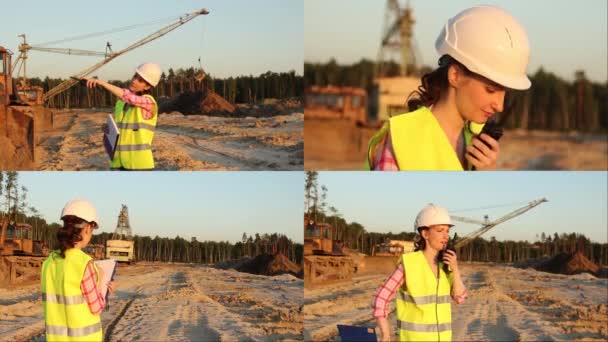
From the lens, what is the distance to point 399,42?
8133 mm

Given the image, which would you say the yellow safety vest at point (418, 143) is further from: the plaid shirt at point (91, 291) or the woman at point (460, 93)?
the plaid shirt at point (91, 291)

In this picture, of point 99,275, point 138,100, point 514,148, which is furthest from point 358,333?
point 514,148

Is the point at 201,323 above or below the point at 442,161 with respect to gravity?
below

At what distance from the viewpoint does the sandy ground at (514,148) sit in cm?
820

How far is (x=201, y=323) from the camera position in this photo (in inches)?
339

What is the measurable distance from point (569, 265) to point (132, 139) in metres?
4.47

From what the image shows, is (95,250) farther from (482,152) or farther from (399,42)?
(482,152)

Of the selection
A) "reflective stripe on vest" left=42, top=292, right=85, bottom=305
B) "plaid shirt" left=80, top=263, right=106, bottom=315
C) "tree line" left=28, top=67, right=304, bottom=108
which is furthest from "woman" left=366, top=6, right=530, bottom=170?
"tree line" left=28, top=67, right=304, bottom=108

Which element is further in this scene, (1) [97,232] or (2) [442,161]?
(1) [97,232]

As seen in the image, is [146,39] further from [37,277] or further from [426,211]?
[426,211]

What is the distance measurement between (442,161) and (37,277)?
20.2ft

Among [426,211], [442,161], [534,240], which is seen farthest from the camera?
[534,240]

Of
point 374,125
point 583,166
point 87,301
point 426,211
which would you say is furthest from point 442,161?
point 583,166

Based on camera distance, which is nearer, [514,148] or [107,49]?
[107,49]
